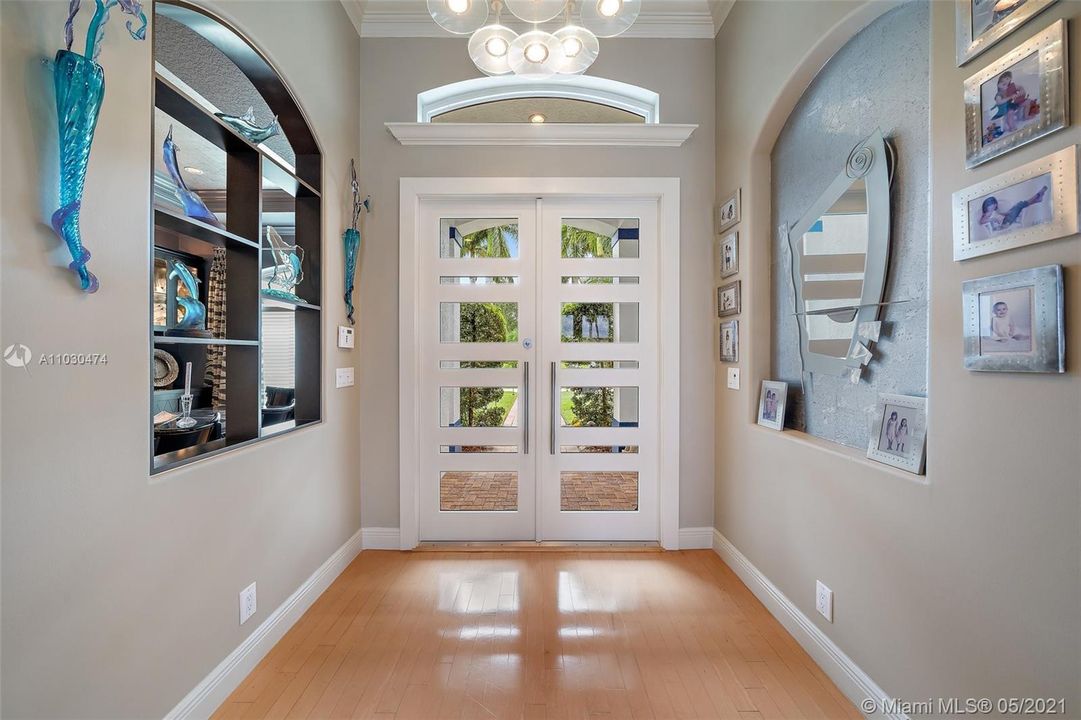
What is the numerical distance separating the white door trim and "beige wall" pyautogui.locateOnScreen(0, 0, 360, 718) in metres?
1.05

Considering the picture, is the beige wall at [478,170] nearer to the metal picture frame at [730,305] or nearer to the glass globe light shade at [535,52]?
the metal picture frame at [730,305]

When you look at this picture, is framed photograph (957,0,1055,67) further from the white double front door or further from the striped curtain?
the striped curtain

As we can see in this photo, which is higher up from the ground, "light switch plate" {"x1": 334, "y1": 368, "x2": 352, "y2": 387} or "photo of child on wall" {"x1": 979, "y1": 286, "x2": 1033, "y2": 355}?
"photo of child on wall" {"x1": 979, "y1": 286, "x2": 1033, "y2": 355}

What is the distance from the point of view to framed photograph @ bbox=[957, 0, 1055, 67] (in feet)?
3.59

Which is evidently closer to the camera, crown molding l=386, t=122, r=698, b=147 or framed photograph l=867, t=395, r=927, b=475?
framed photograph l=867, t=395, r=927, b=475

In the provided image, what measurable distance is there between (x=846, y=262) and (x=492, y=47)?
5.12ft

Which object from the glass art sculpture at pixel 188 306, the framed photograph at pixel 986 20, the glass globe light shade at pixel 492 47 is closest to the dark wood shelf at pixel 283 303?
the glass art sculpture at pixel 188 306

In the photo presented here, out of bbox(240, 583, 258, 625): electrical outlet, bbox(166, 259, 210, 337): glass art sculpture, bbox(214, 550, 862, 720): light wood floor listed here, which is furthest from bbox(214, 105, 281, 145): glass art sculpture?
bbox(214, 550, 862, 720): light wood floor

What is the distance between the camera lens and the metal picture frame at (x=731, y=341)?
8.39ft

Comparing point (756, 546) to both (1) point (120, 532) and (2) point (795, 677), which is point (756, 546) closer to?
(2) point (795, 677)

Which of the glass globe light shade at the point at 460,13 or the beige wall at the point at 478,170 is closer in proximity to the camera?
the glass globe light shade at the point at 460,13

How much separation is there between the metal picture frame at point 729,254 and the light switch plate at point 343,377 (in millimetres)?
2182

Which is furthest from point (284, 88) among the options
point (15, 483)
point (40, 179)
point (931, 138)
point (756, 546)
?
point (756, 546)

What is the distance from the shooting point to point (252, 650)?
180 centimetres
